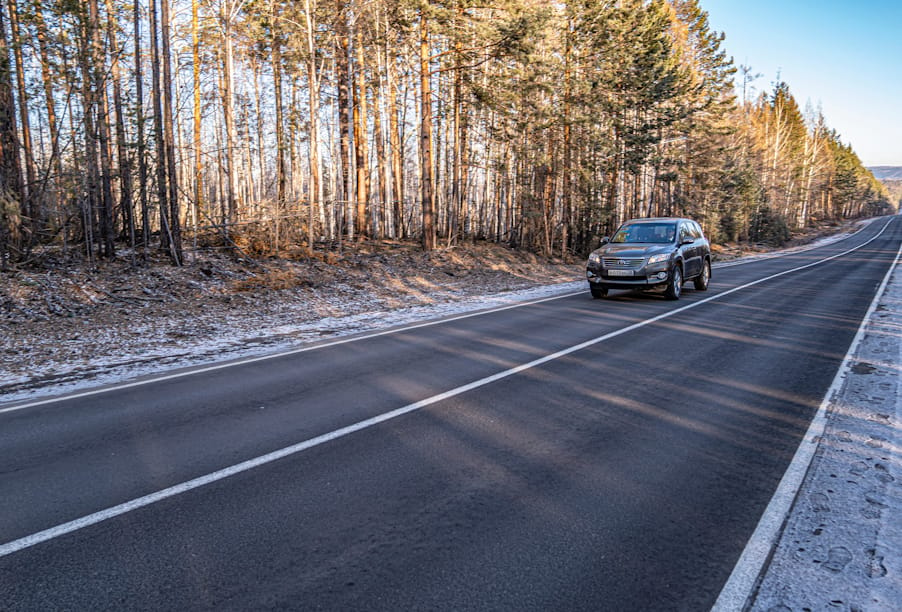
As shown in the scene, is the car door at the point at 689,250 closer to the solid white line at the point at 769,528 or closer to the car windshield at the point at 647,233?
the car windshield at the point at 647,233

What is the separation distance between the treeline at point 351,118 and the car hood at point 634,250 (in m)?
8.86

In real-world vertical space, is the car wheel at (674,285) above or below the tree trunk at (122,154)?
below

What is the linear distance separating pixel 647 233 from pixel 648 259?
4.87ft

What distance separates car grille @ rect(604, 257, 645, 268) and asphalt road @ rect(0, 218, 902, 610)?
17.1ft

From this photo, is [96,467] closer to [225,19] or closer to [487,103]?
[225,19]

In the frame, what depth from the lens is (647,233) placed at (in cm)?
1380

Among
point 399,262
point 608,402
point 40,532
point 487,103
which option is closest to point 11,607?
point 40,532

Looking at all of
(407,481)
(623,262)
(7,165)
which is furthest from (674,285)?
(7,165)

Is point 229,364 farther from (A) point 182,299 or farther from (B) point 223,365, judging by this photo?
(A) point 182,299

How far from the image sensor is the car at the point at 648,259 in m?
12.6

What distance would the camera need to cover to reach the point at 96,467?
13.7 ft

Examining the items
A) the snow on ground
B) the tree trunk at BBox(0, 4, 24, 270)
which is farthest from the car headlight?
the tree trunk at BBox(0, 4, 24, 270)

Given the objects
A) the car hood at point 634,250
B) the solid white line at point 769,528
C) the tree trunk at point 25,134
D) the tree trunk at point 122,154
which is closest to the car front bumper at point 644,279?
the car hood at point 634,250

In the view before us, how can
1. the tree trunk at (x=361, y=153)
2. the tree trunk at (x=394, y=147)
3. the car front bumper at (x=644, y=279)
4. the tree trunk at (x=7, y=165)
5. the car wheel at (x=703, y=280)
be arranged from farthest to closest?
1. the tree trunk at (x=394, y=147)
2. the tree trunk at (x=361, y=153)
3. the car wheel at (x=703, y=280)
4. the car front bumper at (x=644, y=279)
5. the tree trunk at (x=7, y=165)
